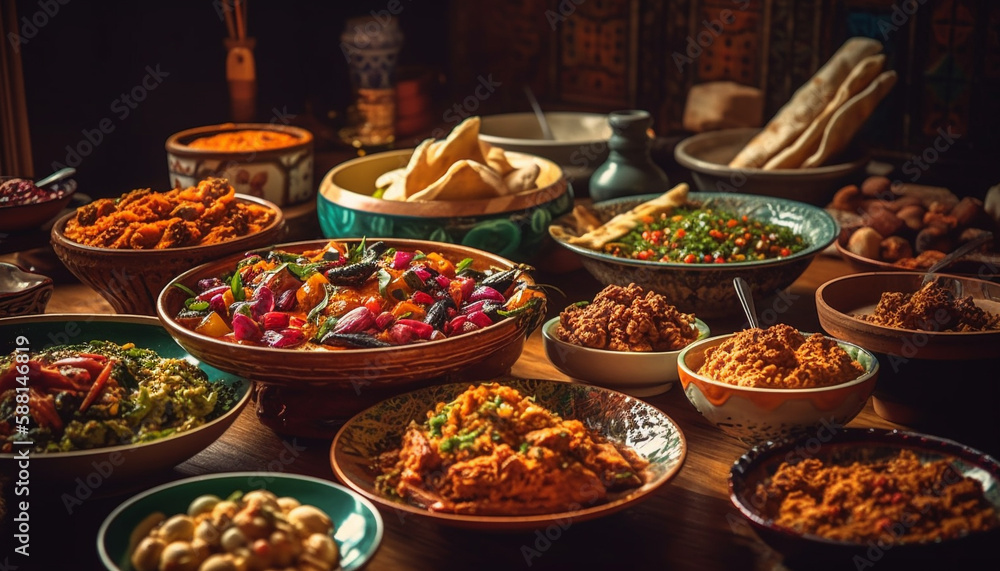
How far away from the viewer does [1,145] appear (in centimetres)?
340

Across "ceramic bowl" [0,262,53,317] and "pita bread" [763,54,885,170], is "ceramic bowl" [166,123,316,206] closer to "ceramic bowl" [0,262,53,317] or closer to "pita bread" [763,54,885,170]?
"ceramic bowl" [0,262,53,317]

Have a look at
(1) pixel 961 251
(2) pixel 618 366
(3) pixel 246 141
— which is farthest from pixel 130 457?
(1) pixel 961 251

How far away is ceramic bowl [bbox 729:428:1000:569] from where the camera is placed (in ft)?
4.58

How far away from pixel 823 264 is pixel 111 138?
8.96 ft

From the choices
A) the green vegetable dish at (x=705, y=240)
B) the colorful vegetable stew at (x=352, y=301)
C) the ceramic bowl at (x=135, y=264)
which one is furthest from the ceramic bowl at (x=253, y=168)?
the green vegetable dish at (x=705, y=240)

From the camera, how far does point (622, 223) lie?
2797 millimetres

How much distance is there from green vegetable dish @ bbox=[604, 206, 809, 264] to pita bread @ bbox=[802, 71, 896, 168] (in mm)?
612

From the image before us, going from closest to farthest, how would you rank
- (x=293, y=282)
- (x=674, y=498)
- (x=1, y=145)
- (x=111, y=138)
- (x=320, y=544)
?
1. (x=320, y=544)
2. (x=674, y=498)
3. (x=293, y=282)
4. (x=1, y=145)
5. (x=111, y=138)

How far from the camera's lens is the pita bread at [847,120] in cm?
330

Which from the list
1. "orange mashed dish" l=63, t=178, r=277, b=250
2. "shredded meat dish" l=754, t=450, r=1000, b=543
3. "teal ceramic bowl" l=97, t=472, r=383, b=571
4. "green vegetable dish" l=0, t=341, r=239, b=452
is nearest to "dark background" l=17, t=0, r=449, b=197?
"orange mashed dish" l=63, t=178, r=277, b=250

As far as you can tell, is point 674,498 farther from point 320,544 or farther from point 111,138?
point 111,138

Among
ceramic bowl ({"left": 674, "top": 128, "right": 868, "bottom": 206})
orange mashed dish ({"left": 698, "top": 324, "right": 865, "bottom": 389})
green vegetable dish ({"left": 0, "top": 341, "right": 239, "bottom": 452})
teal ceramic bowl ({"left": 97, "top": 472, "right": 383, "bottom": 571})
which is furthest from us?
ceramic bowl ({"left": 674, "top": 128, "right": 868, "bottom": 206})

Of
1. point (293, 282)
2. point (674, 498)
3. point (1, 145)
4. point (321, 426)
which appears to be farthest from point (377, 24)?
point (674, 498)

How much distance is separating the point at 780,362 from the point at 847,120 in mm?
1745
